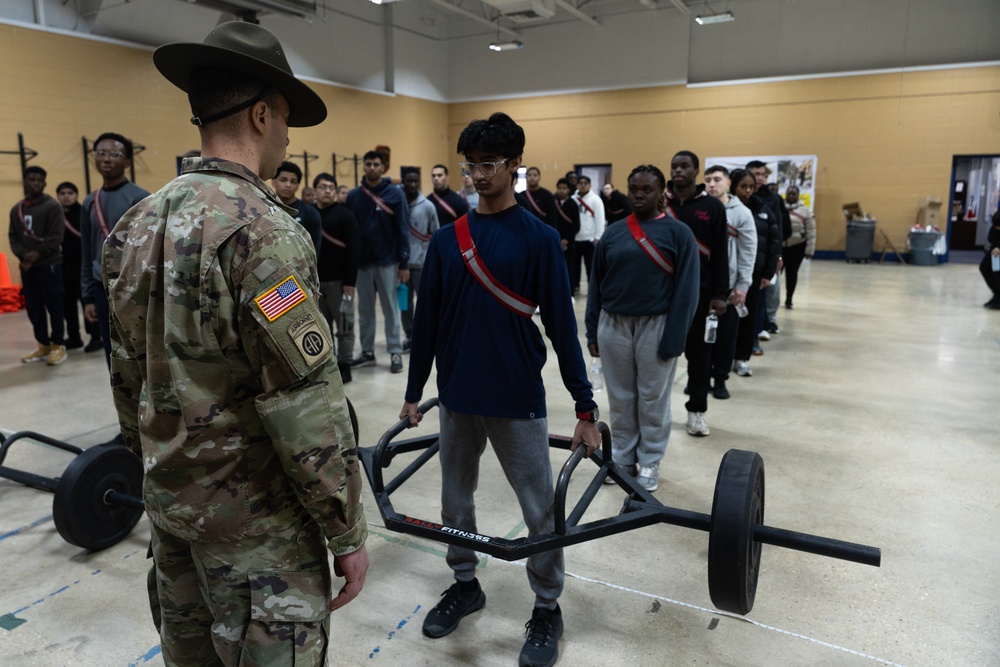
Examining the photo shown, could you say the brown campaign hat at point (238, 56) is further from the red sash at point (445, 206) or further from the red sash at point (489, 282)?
the red sash at point (445, 206)

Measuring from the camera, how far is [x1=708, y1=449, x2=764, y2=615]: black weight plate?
1916 millimetres

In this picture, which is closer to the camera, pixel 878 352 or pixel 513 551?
pixel 513 551

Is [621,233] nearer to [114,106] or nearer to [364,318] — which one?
[364,318]

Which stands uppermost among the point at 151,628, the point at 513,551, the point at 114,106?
the point at 114,106

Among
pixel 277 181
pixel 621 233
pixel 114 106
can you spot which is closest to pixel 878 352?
pixel 621 233

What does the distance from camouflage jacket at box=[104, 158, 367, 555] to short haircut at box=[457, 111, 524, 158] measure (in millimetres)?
937

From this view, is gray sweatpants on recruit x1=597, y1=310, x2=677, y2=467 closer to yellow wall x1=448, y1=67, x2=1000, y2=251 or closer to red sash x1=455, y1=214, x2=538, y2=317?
red sash x1=455, y1=214, x2=538, y2=317

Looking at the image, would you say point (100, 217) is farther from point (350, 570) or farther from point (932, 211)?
point (932, 211)

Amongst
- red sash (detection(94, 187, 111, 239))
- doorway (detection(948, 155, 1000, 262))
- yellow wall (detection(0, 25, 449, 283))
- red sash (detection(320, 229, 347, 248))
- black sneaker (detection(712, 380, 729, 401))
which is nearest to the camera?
red sash (detection(94, 187, 111, 239))

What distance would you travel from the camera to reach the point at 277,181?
16.1 feet

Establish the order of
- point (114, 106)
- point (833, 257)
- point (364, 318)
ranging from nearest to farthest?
point (364, 318) < point (114, 106) < point (833, 257)

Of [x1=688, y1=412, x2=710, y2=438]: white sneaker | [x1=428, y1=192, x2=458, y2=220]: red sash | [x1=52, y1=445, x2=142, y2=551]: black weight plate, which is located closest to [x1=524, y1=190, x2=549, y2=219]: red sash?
[x1=428, y1=192, x2=458, y2=220]: red sash

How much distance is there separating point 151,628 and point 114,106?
1165 centimetres

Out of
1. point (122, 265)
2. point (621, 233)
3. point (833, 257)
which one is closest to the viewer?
point (122, 265)
